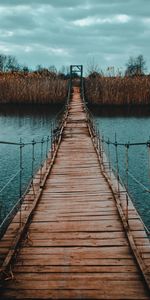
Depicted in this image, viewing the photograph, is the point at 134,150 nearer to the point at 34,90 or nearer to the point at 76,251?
the point at 76,251

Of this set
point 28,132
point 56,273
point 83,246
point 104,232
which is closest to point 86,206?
point 104,232

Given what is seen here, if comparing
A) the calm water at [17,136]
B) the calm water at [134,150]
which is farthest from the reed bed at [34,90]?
the calm water at [134,150]

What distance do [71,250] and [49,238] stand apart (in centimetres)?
55

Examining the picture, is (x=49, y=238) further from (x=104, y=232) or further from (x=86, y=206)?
(x=86, y=206)

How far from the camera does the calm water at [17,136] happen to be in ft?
38.6

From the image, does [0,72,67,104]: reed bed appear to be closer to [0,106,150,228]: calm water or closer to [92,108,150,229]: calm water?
[0,106,150,228]: calm water

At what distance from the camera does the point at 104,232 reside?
6.04 m

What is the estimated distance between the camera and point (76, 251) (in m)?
5.37

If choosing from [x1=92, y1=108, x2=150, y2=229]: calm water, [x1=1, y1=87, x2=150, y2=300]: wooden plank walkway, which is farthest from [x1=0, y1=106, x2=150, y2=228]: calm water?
[x1=1, y1=87, x2=150, y2=300]: wooden plank walkway

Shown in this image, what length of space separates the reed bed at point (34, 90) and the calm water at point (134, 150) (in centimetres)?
367

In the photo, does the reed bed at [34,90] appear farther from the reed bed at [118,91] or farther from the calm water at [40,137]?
the reed bed at [118,91]

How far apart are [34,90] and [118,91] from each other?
19.8 ft

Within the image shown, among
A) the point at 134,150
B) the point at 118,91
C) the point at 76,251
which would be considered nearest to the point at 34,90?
the point at 118,91

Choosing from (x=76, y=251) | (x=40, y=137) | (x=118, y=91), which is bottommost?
(x=40, y=137)
